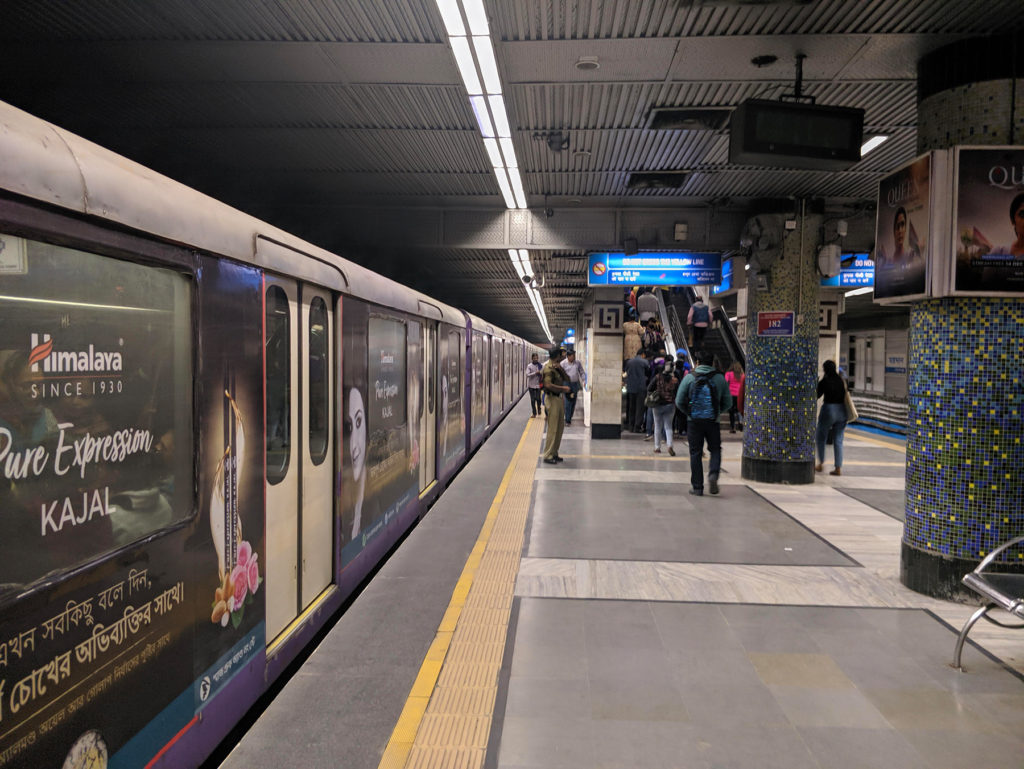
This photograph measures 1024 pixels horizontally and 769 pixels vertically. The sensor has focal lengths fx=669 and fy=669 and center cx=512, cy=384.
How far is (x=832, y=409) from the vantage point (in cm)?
950

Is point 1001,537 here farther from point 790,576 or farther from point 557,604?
point 557,604

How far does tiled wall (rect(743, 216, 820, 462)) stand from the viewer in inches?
361

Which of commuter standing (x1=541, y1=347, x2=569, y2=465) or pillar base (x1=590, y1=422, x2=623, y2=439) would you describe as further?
pillar base (x1=590, y1=422, x2=623, y2=439)

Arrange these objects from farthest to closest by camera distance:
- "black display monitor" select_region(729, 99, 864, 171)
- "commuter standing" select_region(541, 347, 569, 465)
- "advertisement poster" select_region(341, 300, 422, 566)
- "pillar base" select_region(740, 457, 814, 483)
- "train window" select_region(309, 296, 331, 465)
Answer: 1. "commuter standing" select_region(541, 347, 569, 465)
2. "pillar base" select_region(740, 457, 814, 483)
3. "black display monitor" select_region(729, 99, 864, 171)
4. "advertisement poster" select_region(341, 300, 422, 566)
5. "train window" select_region(309, 296, 331, 465)

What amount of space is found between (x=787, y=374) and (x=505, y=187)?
4.64 m

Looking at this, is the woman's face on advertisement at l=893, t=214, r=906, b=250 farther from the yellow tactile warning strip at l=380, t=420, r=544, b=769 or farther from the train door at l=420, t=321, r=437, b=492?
the train door at l=420, t=321, r=437, b=492

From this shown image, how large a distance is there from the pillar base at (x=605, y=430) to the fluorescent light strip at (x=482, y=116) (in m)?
8.24

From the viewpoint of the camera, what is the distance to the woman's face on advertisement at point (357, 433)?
14.6 feet

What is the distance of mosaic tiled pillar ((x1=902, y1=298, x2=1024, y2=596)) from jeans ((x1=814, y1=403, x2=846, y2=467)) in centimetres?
Result: 477

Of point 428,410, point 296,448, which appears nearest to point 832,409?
point 428,410

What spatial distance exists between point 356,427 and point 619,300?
34.3 feet

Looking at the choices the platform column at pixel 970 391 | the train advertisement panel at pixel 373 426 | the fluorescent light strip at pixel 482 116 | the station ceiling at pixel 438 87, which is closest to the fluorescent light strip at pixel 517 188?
the station ceiling at pixel 438 87

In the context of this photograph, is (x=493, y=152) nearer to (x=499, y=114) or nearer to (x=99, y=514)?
(x=499, y=114)

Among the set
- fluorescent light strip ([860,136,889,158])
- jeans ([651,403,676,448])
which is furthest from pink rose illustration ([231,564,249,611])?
jeans ([651,403,676,448])
